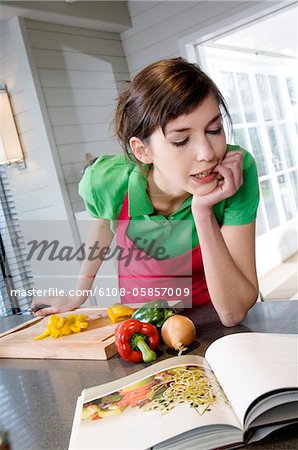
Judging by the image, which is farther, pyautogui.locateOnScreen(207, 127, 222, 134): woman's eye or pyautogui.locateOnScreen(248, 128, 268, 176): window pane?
pyautogui.locateOnScreen(248, 128, 268, 176): window pane

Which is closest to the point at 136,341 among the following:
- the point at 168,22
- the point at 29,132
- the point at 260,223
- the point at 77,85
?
the point at 29,132

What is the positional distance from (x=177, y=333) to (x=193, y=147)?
421 millimetres

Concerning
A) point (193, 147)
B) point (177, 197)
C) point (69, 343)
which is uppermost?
point (193, 147)

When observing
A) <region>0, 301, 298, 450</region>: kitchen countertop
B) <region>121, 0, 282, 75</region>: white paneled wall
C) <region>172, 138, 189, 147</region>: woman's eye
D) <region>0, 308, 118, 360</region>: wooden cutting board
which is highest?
<region>121, 0, 282, 75</region>: white paneled wall

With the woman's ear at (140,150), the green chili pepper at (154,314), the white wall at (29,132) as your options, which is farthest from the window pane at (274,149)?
the green chili pepper at (154,314)

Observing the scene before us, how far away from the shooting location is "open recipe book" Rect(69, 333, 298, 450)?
0.63 metres

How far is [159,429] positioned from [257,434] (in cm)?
13

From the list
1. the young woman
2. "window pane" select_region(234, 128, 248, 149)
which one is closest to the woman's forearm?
the young woman

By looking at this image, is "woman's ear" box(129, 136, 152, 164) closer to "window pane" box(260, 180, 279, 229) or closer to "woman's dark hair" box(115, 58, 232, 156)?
"woman's dark hair" box(115, 58, 232, 156)

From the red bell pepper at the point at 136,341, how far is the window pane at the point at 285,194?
4.32 m

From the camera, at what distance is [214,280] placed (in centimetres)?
120

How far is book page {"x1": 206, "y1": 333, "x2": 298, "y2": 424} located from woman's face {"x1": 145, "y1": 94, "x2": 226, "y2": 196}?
45 centimetres

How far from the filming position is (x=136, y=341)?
1042 millimetres

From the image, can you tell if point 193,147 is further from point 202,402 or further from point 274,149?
point 274,149
